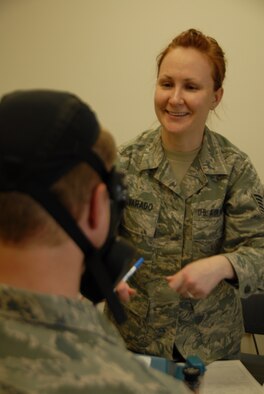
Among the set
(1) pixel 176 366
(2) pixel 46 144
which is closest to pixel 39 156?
(2) pixel 46 144

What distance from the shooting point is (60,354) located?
58 centimetres

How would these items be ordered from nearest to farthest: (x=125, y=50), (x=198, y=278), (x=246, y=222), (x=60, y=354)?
(x=60, y=354)
(x=198, y=278)
(x=246, y=222)
(x=125, y=50)

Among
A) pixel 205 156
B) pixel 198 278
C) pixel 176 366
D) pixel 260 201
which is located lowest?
pixel 176 366

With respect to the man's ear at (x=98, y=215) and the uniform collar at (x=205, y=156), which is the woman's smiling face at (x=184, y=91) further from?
the man's ear at (x=98, y=215)

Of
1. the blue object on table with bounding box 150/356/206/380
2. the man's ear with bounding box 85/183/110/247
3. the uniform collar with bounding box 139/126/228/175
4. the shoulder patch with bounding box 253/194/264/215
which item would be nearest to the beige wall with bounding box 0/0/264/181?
the uniform collar with bounding box 139/126/228/175

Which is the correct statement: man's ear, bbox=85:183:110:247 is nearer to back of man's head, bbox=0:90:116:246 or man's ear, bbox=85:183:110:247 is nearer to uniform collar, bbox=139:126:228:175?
back of man's head, bbox=0:90:116:246

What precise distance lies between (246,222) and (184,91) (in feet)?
1.42

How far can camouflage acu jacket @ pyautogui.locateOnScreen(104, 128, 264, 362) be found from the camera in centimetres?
135

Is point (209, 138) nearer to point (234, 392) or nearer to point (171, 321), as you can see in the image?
point (171, 321)

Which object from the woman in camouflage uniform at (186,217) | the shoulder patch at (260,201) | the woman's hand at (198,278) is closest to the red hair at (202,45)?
the woman in camouflage uniform at (186,217)

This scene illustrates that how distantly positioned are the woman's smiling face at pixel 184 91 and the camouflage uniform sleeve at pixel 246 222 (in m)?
0.20

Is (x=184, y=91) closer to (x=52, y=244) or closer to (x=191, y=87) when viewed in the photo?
(x=191, y=87)

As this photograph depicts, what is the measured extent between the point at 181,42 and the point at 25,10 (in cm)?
135

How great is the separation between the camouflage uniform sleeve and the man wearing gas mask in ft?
2.15
